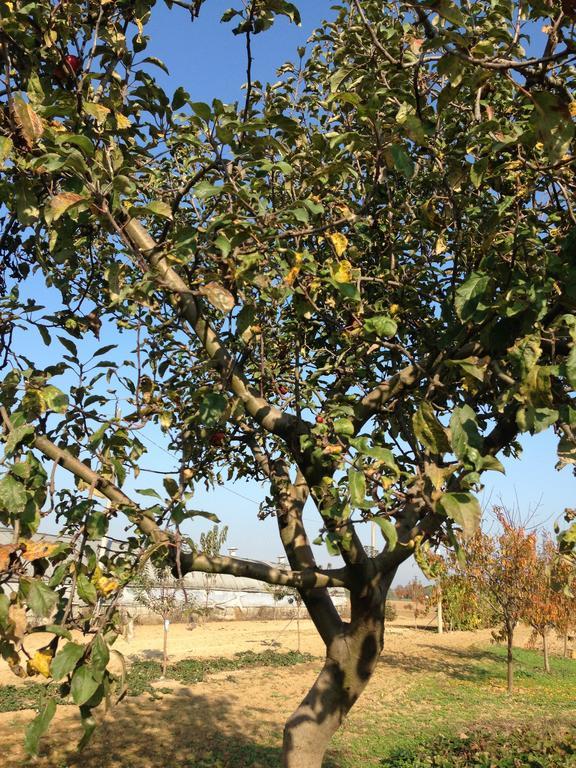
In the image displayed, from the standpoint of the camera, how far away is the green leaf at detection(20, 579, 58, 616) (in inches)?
57.1

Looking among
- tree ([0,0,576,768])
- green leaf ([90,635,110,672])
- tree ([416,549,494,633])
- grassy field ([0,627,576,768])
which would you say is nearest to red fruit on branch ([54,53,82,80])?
tree ([0,0,576,768])

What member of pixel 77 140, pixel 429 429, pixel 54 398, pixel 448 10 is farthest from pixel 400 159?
pixel 54 398

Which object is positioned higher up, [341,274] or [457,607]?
[341,274]

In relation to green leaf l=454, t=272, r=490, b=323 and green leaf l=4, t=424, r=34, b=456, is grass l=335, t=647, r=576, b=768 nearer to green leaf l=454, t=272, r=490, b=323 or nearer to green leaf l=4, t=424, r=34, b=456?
green leaf l=454, t=272, r=490, b=323

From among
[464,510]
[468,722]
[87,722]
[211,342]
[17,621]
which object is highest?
[211,342]

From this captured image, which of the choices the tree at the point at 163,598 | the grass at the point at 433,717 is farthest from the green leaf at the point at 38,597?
the grass at the point at 433,717

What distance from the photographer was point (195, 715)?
10.7m

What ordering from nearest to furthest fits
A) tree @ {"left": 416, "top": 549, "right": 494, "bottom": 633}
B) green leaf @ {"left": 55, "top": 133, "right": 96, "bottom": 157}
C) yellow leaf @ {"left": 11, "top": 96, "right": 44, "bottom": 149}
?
green leaf @ {"left": 55, "top": 133, "right": 96, "bottom": 157} < yellow leaf @ {"left": 11, "top": 96, "right": 44, "bottom": 149} < tree @ {"left": 416, "top": 549, "right": 494, "bottom": 633}

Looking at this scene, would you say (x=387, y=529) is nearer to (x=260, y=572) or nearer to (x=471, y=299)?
(x=471, y=299)

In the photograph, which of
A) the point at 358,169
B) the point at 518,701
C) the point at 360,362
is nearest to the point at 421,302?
the point at 360,362

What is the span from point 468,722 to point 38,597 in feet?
37.0

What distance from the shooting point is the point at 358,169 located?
3.59 metres

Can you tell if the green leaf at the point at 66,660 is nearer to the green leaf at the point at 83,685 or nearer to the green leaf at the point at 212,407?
the green leaf at the point at 83,685

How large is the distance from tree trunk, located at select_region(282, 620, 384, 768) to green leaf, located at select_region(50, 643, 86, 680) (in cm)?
224
